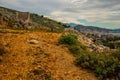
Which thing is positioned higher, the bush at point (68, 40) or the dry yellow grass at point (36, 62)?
the bush at point (68, 40)

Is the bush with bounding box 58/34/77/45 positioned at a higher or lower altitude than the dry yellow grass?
higher

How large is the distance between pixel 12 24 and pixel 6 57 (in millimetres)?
12898

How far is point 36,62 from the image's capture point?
12375 millimetres

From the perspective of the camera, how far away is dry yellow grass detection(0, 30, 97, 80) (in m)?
11.0

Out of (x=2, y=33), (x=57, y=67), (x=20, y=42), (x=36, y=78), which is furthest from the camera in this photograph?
(x=2, y=33)

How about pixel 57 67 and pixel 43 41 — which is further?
pixel 43 41

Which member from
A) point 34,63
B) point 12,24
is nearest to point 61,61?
point 34,63

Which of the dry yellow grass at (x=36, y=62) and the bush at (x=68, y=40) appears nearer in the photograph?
the dry yellow grass at (x=36, y=62)

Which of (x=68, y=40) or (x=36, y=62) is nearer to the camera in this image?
(x=36, y=62)

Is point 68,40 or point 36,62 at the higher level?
point 68,40

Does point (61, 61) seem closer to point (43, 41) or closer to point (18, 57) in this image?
point (18, 57)

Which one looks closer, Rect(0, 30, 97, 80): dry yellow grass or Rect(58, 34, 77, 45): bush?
Rect(0, 30, 97, 80): dry yellow grass

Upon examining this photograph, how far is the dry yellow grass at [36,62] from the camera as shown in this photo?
1104cm

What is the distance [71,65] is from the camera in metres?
12.3
